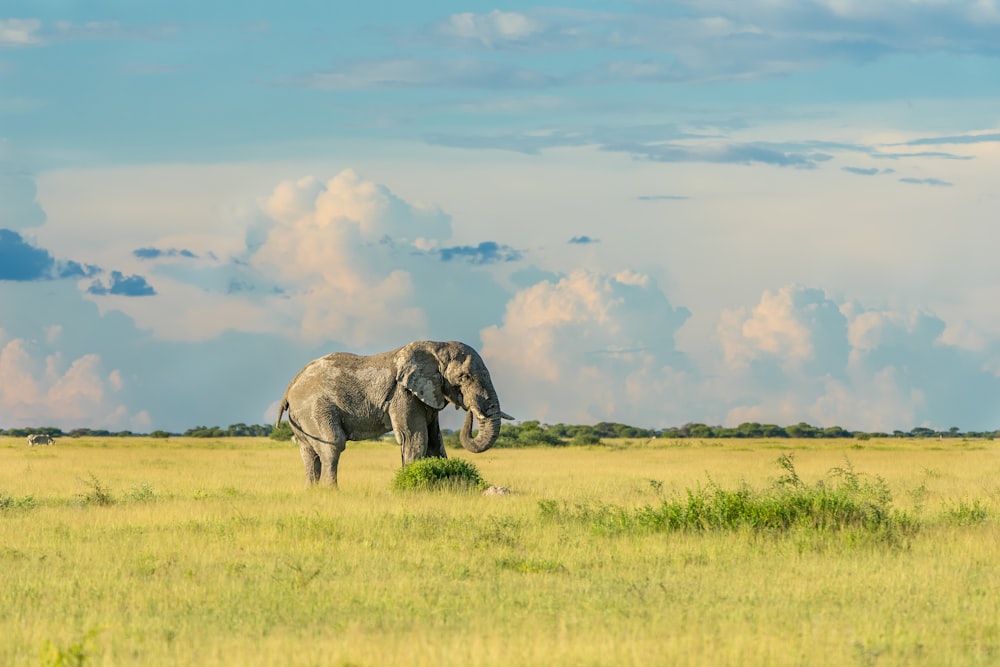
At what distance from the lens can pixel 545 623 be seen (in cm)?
1173

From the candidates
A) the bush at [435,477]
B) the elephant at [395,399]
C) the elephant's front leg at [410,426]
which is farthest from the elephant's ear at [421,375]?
the bush at [435,477]

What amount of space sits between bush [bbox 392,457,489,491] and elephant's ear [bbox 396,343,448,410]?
1.30 m

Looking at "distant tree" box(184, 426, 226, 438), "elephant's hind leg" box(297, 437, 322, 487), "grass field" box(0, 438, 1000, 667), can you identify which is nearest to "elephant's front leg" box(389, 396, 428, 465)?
"grass field" box(0, 438, 1000, 667)

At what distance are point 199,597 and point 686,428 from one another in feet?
319

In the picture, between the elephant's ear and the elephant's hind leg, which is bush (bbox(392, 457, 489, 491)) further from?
the elephant's hind leg

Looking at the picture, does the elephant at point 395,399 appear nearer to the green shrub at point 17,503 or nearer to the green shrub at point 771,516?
the green shrub at point 17,503

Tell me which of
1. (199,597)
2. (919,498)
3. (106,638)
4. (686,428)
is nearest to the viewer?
(106,638)

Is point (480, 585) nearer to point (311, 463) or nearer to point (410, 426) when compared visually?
point (410, 426)

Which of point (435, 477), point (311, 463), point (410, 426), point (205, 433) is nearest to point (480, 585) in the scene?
point (435, 477)

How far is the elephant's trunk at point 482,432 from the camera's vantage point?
26.2 metres

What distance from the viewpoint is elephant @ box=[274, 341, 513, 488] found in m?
25.9

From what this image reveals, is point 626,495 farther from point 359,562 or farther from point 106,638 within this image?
point 106,638

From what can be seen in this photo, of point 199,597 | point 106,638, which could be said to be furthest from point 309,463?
point 106,638

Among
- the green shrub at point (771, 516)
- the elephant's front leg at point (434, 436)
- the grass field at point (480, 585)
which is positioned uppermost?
the elephant's front leg at point (434, 436)
